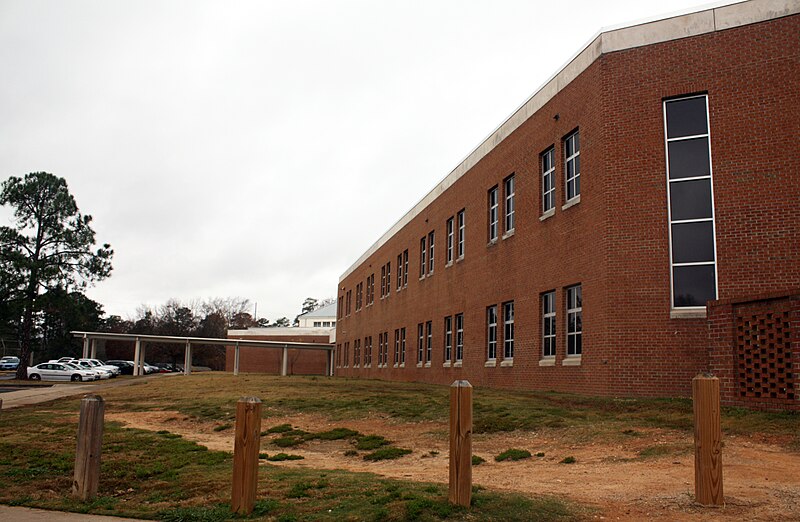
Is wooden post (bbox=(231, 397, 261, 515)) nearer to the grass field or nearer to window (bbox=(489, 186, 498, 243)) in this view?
the grass field

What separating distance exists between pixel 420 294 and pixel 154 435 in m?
24.0

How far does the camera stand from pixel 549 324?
22.6 m

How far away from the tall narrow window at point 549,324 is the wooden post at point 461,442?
15689 millimetres

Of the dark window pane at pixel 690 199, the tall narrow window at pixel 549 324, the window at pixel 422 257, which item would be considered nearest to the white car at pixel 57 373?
the window at pixel 422 257

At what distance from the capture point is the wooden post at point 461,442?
21.8 ft

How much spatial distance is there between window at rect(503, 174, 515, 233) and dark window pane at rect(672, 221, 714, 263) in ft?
26.0

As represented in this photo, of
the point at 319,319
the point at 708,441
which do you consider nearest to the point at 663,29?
the point at 708,441

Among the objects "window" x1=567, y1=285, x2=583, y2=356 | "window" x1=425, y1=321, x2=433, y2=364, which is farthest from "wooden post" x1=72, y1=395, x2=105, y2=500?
"window" x1=425, y1=321, x2=433, y2=364

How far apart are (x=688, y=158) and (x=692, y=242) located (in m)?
2.12

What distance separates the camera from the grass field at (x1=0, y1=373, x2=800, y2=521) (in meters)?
7.18

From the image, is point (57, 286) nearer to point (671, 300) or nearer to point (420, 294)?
point (420, 294)

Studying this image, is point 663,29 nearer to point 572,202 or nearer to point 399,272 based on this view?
point 572,202

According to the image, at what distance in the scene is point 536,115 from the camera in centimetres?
2381

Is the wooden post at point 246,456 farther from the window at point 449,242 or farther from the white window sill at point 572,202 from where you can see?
the window at point 449,242
